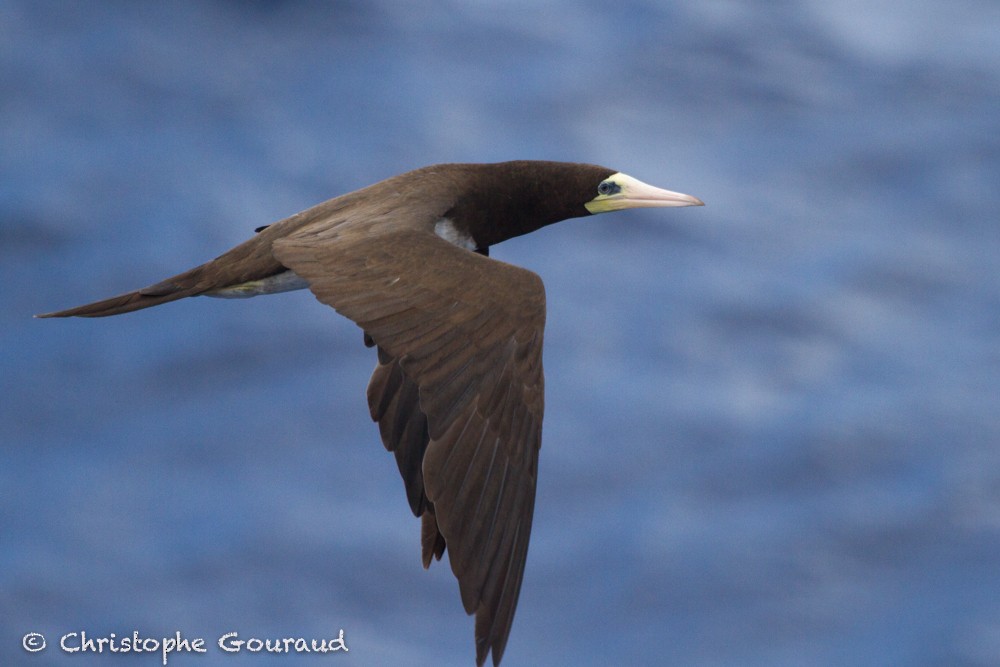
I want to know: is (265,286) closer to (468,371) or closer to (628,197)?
(468,371)

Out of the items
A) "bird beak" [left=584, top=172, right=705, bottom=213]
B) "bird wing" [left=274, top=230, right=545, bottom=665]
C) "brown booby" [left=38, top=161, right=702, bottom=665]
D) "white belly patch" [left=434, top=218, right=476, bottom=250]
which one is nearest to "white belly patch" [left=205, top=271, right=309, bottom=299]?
"brown booby" [left=38, top=161, right=702, bottom=665]

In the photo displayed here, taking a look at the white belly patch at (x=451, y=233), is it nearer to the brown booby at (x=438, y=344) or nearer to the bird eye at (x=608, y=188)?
the brown booby at (x=438, y=344)

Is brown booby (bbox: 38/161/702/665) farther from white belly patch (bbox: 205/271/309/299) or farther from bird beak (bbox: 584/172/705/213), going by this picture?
bird beak (bbox: 584/172/705/213)

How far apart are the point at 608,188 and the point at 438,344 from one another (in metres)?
2.45

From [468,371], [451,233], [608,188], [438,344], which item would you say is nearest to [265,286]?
[451,233]

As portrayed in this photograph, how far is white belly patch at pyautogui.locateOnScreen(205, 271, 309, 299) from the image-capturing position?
9.72 meters

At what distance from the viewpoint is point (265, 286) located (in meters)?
9.77

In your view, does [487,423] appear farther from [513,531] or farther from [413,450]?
[413,450]

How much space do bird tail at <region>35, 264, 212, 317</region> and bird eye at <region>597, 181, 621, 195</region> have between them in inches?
94.9

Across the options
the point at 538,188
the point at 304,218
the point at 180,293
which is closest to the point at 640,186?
the point at 538,188

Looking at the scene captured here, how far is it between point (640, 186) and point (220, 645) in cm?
444

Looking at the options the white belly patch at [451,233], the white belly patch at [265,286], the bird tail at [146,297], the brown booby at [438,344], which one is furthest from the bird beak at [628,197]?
the bird tail at [146,297]

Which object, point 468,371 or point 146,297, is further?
point 146,297

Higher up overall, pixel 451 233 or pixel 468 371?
pixel 451 233
